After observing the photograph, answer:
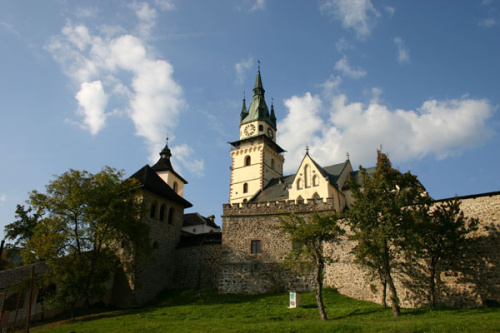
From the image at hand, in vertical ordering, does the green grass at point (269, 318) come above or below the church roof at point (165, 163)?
below

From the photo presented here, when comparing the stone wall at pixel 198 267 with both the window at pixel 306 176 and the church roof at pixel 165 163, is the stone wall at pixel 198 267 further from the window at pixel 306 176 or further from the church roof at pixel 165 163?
the church roof at pixel 165 163

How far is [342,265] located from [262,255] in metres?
5.38

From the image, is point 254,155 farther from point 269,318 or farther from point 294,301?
point 269,318

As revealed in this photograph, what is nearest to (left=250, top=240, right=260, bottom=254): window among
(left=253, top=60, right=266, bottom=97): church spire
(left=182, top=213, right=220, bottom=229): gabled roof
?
(left=182, top=213, right=220, bottom=229): gabled roof

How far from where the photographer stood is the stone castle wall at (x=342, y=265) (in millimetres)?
19562

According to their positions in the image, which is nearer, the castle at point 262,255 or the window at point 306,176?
the castle at point 262,255

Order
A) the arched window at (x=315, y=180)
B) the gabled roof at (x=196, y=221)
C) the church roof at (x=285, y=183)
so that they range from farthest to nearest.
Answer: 1. the gabled roof at (x=196, y=221)
2. the church roof at (x=285, y=183)
3. the arched window at (x=315, y=180)

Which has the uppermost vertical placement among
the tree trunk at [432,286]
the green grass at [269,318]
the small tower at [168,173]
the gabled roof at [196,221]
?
the small tower at [168,173]

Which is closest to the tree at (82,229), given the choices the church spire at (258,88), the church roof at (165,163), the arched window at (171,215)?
the arched window at (171,215)

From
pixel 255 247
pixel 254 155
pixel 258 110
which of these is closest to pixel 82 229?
pixel 255 247

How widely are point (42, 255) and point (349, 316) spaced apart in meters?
18.1

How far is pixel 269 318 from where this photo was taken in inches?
749

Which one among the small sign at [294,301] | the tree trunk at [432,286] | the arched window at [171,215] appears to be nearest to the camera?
the tree trunk at [432,286]

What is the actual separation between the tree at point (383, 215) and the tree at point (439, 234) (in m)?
0.82
